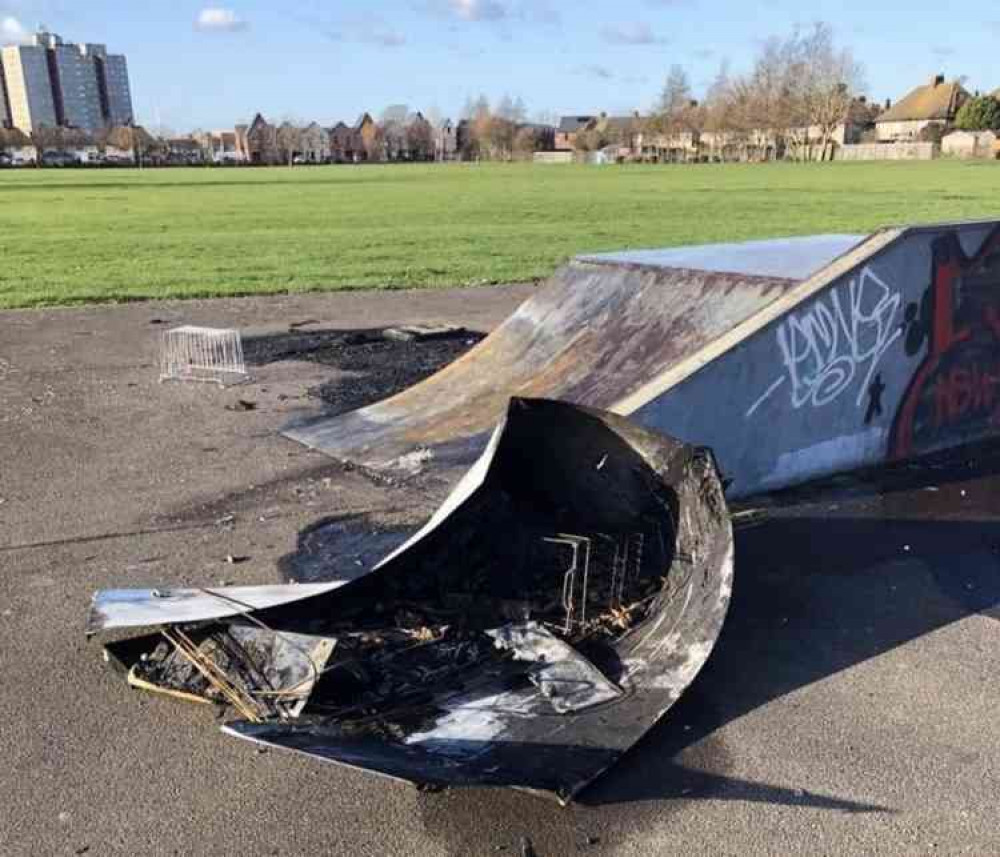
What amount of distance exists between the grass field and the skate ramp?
34.5 feet

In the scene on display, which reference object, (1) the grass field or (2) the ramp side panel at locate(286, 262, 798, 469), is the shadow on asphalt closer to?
(2) the ramp side panel at locate(286, 262, 798, 469)

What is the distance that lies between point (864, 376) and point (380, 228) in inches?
1038

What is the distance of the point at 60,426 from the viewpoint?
9.95 meters

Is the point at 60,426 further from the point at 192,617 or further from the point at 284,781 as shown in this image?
the point at 284,781

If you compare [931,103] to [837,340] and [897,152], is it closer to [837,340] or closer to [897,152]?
[897,152]

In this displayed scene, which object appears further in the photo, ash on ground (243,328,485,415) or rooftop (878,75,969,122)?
rooftop (878,75,969,122)

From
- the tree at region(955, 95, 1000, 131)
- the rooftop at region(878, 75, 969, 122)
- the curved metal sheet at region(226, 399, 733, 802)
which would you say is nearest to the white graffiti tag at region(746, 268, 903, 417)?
the curved metal sheet at region(226, 399, 733, 802)

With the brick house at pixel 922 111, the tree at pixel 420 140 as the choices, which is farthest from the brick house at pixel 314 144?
the brick house at pixel 922 111

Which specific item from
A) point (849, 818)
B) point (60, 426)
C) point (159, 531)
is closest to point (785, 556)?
point (849, 818)

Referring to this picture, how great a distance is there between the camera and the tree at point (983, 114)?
11112cm

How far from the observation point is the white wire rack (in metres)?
12.0

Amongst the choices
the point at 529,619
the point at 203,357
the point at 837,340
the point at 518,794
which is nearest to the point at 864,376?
the point at 837,340

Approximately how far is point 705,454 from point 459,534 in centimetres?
149

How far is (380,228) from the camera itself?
32.9 meters
